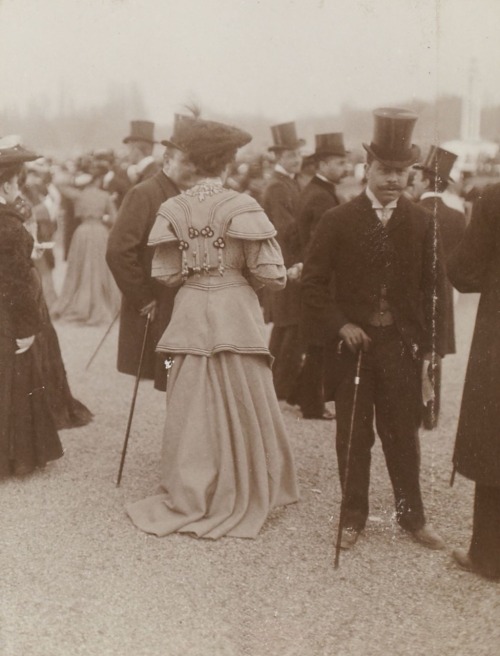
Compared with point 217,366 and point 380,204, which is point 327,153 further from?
point 217,366

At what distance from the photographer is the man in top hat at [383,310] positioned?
4.09 m

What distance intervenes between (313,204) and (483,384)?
118 inches

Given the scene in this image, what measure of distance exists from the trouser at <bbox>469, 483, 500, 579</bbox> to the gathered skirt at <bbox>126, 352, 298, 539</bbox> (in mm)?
1081

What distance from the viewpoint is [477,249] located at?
11.9 feet

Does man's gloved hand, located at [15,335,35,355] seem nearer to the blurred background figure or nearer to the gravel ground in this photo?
the gravel ground

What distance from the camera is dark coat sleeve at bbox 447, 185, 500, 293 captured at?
3.59 meters

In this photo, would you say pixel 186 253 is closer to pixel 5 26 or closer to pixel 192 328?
pixel 192 328

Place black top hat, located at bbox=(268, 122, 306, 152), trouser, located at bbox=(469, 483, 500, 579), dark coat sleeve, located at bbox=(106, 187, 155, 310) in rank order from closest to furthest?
trouser, located at bbox=(469, 483, 500, 579), dark coat sleeve, located at bbox=(106, 187, 155, 310), black top hat, located at bbox=(268, 122, 306, 152)

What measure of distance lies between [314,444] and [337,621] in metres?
2.48

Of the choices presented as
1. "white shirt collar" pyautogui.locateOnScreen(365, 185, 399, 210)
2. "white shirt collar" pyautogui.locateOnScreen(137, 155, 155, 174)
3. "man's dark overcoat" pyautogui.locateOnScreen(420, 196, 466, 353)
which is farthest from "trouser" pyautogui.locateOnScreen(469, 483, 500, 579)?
"white shirt collar" pyautogui.locateOnScreen(137, 155, 155, 174)

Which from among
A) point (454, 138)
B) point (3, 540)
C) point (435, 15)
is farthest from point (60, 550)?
point (454, 138)

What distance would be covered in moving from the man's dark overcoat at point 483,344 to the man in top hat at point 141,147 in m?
5.23

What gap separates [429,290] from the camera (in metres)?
4.14

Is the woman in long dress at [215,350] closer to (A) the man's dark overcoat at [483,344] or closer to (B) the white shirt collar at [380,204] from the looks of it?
(B) the white shirt collar at [380,204]
